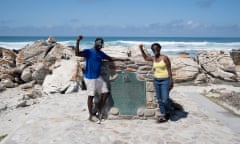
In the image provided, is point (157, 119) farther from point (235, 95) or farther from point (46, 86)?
point (46, 86)

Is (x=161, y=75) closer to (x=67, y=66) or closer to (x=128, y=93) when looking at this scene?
(x=128, y=93)

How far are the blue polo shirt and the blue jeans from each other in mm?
1446

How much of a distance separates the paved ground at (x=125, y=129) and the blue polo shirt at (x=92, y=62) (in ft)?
4.01

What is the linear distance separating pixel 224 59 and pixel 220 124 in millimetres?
10472

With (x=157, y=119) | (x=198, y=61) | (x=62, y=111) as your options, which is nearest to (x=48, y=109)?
(x=62, y=111)

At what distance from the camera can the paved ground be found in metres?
5.84

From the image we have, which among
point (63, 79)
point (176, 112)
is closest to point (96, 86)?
point (176, 112)

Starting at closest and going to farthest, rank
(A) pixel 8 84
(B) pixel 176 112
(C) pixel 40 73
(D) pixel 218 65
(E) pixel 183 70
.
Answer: (B) pixel 176 112, (C) pixel 40 73, (A) pixel 8 84, (E) pixel 183 70, (D) pixel 218 65

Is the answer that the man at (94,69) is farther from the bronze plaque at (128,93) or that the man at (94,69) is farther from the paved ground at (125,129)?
the paved ground at (125,129)

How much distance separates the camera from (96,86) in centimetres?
684

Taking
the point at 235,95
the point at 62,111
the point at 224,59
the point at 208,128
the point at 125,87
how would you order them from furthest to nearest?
the point at 224,59 → the point at 235,95 → the point at 62,111 → the point at 125,87 → the point at 208,128

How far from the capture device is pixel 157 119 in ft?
23.7

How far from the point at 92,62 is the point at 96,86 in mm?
621

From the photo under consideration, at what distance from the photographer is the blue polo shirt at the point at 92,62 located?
6.63 meters
